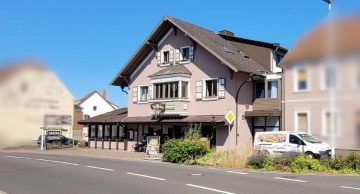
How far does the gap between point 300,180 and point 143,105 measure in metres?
25.3

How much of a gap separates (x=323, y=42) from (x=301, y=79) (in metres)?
1.18

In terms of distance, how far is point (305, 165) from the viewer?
19.1 metres

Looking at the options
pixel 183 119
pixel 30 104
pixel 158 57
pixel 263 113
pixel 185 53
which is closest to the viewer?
pixel 30 104

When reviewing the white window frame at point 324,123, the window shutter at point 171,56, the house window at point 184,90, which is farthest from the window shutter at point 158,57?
the white window frame at point 324,123

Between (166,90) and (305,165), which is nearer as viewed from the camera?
(305,165)

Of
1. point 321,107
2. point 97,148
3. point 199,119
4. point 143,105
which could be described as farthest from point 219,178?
point 97,148

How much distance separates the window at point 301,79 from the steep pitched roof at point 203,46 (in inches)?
773

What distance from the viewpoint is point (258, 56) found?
39.2 meters

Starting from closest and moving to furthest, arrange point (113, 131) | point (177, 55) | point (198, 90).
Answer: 1. point (198, 90)
2. point (177, 55)
3. point (113, 131)

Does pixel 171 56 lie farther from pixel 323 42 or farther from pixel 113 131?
pixel 323 42

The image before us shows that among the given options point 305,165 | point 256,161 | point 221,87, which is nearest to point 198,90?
point 221,87

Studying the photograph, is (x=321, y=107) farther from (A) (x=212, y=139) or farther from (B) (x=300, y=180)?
(A) (x=212, y=139)

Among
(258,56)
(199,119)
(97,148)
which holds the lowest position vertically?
(97,148)

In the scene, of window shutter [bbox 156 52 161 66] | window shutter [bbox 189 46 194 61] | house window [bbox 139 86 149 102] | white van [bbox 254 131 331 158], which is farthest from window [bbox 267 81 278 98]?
house window [bbox 139 86 149 102]
